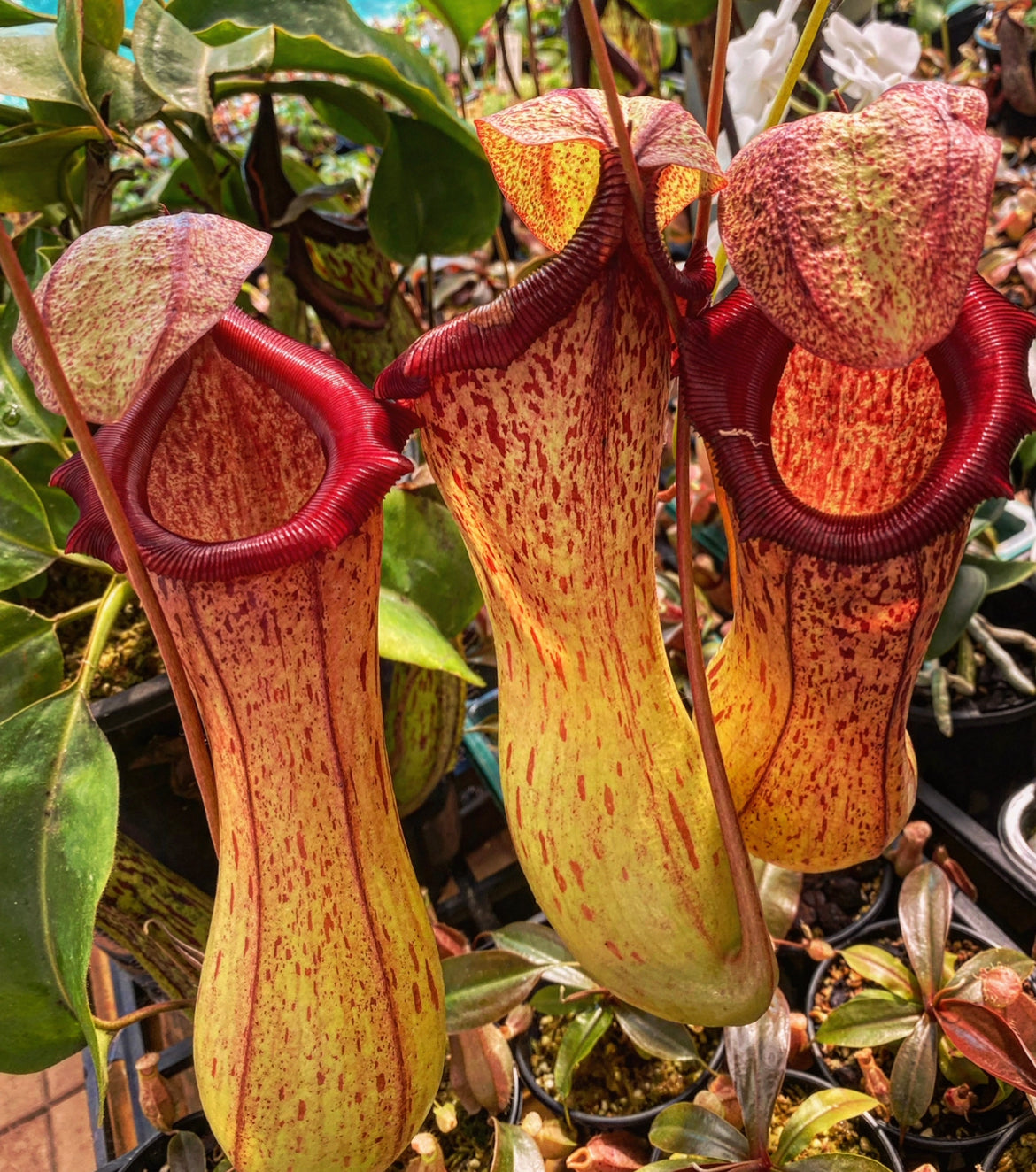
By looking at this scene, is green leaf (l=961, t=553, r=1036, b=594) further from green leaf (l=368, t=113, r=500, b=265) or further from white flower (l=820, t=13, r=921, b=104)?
green leaf (l=368, t=113, r=500, b=265)

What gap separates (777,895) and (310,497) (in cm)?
62

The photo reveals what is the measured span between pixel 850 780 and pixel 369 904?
282 mm

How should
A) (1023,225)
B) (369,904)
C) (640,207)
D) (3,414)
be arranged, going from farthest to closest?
(1023,225) < (3,414) < (369,904) < (640,207)

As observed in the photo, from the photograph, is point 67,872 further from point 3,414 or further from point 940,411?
point 940,411

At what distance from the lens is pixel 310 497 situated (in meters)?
0.43

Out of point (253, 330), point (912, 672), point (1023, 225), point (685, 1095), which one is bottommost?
point (685, 1095)

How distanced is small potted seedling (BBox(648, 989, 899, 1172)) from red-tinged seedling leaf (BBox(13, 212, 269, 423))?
25.4 inches

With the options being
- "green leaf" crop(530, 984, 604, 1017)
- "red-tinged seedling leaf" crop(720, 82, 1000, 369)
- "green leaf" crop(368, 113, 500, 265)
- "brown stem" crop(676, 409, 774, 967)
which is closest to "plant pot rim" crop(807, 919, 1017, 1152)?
"green leaf" crop(530, 984, 604, 1017)

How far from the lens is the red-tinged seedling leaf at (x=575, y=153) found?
1.11 feet

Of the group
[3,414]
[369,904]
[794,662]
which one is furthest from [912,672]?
[3,414]

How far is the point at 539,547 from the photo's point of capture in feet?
1.45

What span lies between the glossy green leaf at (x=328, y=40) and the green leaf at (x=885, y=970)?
0.84m

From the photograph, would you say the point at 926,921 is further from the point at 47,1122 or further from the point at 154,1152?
the point at 47,1122

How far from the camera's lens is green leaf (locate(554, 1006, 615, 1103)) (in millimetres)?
755
